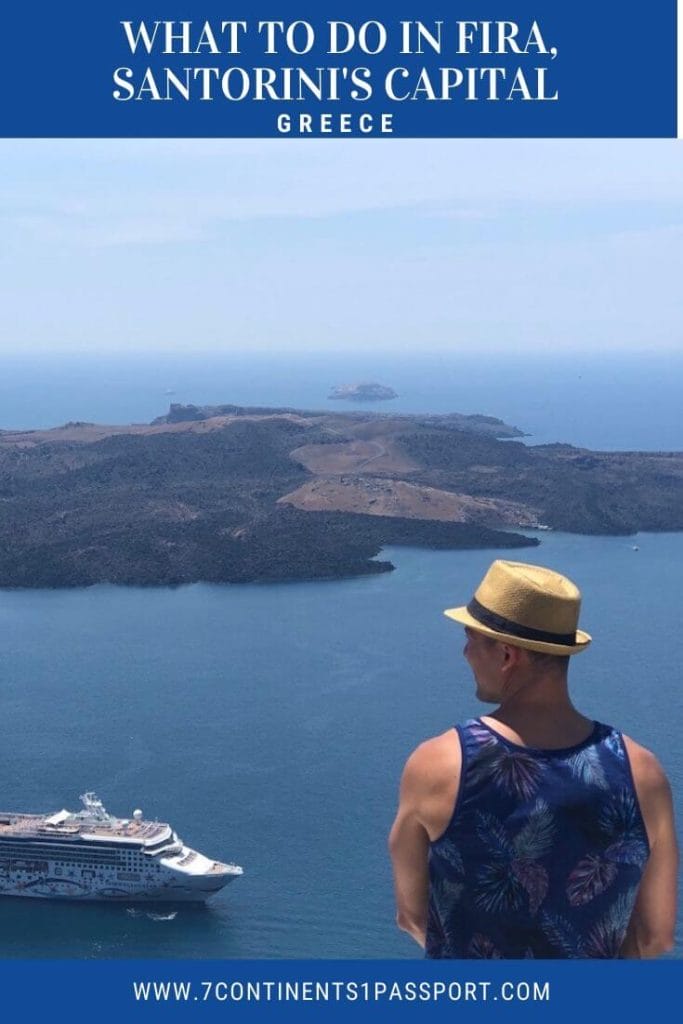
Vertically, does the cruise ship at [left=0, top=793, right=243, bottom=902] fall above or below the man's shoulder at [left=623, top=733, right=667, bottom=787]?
below

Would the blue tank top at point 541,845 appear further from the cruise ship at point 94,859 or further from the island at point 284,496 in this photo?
the island at point 284,496

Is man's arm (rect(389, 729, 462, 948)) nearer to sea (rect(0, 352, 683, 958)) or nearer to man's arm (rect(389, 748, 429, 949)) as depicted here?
man's arm (rect(389, 748, 429, 949))

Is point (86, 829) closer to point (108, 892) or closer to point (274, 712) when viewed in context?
point (108, 892)

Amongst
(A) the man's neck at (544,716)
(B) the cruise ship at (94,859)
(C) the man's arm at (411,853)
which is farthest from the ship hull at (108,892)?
(A) the man's neck at (544,716)

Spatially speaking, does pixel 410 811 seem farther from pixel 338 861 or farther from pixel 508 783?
pixel 338 861

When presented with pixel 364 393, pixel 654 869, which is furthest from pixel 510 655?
pixel 364 393

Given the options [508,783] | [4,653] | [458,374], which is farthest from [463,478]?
[458,374]

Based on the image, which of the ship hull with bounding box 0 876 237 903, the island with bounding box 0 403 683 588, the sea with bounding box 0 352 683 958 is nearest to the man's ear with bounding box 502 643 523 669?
the sea with bounding box 0 352 683 958
